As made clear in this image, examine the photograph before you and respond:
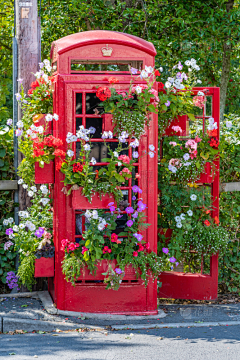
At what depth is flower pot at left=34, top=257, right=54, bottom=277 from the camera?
5.13 metres

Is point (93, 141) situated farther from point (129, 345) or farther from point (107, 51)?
point (129, 345)

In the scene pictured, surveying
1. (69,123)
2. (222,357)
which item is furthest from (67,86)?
(222,357)

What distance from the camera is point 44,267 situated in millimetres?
5152

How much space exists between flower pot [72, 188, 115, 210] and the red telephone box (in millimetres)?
11

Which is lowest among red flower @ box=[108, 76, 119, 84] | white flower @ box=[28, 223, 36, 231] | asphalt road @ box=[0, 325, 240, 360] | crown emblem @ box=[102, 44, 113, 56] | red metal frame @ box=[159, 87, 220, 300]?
asphalt road @ box=[0, 325, 240, 360]

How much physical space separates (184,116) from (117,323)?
2.71 m

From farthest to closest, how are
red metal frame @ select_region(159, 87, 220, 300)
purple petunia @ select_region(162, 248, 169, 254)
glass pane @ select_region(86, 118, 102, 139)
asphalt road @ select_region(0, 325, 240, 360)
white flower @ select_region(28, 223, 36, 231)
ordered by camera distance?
red metal frame @ select_region(159, 87, 220, 300)
purple petunia @ select_region(162, 248, 169, 254)
white flower @ select_region(28, 223, 36, 231)
glass pane @ select_region(86, 118, 102, 139)
asphalt road @ select_region(0, 325, 240, 360)

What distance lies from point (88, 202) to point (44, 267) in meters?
1.07

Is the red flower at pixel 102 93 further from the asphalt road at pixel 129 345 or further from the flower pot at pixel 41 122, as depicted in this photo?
the asphalt road at pixel 129 345

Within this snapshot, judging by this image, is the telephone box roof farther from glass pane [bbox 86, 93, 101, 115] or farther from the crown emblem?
glass pane [bbox 86, 93, 101, 115]

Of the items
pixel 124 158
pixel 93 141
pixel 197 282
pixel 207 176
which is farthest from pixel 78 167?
pixel 197 282

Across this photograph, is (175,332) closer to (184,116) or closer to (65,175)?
(65,175)

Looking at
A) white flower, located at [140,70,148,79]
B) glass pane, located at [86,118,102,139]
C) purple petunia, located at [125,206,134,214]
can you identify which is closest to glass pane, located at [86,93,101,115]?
glass pane, located at [86,118,102,139]

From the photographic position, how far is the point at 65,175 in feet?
15.5
